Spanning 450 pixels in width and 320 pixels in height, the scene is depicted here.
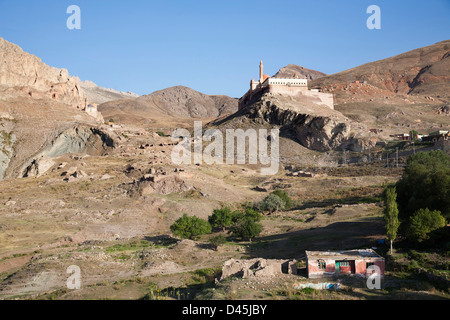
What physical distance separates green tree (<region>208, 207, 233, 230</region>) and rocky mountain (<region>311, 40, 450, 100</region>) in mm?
92244

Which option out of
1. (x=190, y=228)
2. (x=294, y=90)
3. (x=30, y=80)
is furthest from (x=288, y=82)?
(x=190, y=228)

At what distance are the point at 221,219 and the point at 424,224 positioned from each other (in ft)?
60.9

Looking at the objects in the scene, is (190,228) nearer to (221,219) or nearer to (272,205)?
(221,219)

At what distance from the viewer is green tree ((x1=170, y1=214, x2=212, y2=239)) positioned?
3472 cm

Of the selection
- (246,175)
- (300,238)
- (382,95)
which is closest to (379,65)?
(382,95)

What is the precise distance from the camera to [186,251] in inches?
1192

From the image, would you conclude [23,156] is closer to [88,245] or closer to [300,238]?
[88,245]

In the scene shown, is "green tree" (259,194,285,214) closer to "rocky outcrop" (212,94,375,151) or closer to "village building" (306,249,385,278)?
"village building" (306,249,385,278)

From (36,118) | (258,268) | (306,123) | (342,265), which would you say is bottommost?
(258,268)

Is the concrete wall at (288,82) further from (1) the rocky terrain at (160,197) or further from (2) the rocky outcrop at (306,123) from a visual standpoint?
(1) the rocky terrain at (160,197)

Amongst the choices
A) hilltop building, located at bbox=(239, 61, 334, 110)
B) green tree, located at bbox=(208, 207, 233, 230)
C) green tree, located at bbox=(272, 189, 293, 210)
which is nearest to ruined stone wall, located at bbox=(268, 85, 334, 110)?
hilltop building, located at bbox=(239, 61, 334, 110)

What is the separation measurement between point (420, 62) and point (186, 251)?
15756 centimetres

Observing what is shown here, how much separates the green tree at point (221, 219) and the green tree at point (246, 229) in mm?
3077

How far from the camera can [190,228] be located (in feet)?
115
